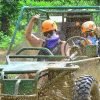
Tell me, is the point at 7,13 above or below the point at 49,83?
below

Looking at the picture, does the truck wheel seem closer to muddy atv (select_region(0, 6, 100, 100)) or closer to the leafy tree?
muddy atv (select_region(0, 6, 100, 100))

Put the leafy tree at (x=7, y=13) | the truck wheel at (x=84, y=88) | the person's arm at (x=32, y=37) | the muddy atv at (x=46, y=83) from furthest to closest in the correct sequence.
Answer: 1. the leafy tree at (x=7, y=13)
2. the person's arm at (x=32, y=37)
3. the truck wheel at (x=84, y=88)
4. the muddy atv at (x=46, y=83)

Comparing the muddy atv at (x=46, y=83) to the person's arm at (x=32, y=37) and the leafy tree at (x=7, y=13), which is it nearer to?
the person's arm at (x=32, y=37)

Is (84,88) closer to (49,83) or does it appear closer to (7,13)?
(49,83)

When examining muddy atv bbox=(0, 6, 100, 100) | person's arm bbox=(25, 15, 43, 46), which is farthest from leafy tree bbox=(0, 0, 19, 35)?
muddy atv bbox=(0, 6, 100, 100)

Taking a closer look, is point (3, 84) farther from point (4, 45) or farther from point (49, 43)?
point (4, 45)

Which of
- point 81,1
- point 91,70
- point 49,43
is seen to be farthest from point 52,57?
point 81,1

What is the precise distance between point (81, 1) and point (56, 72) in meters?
19.4

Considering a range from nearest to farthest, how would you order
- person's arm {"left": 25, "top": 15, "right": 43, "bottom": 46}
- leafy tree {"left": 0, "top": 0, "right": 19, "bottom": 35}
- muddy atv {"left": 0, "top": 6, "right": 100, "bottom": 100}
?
1. muddy atv {"left": 0, "top": 6, "right": 100, "bottom": 100}
2. person's arm {"left": 25, "top": 15, "right": 43, "bottom": 46}
3. leafy tree {"left": 0, "top": 0, "right": 19, "bottom": 35}

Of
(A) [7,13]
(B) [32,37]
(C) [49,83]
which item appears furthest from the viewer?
(A) [7,13]

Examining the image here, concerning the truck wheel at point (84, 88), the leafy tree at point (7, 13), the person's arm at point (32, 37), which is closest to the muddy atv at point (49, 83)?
the truck wheel at point (84, 88)

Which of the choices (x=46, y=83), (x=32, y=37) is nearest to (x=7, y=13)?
(x=32, y=37)

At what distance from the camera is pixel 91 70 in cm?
729

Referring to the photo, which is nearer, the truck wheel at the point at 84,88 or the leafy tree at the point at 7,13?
the truck wheel at the point at 84,88
